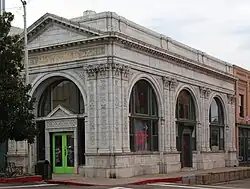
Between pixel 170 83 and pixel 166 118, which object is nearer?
pixel 166 118

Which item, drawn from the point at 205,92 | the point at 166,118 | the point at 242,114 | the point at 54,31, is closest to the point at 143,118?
the point at 166,118

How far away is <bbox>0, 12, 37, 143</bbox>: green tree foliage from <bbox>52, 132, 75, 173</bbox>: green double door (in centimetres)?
521

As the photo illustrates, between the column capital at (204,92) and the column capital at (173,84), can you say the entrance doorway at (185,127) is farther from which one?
the column capital at (173,84)

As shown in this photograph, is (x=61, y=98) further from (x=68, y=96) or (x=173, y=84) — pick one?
(x=173, y=84)

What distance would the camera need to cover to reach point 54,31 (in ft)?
100.0

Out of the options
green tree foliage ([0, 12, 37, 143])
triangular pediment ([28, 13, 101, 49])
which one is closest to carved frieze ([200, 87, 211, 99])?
triangular pediment ([28, 13, 101, 49])

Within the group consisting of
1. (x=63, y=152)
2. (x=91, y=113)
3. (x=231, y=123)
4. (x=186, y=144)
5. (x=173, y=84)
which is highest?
(x=173, y=84)

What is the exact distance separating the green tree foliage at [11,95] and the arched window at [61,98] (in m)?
5.01

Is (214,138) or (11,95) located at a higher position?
(11,95)

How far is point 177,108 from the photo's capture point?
115 feet

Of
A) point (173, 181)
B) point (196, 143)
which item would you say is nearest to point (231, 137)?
point (196, 143)

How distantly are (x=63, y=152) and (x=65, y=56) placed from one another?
221 inches

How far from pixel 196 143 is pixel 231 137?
6.98 m

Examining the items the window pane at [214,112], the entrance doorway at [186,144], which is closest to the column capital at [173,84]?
the entrance doorway at [186,144]
